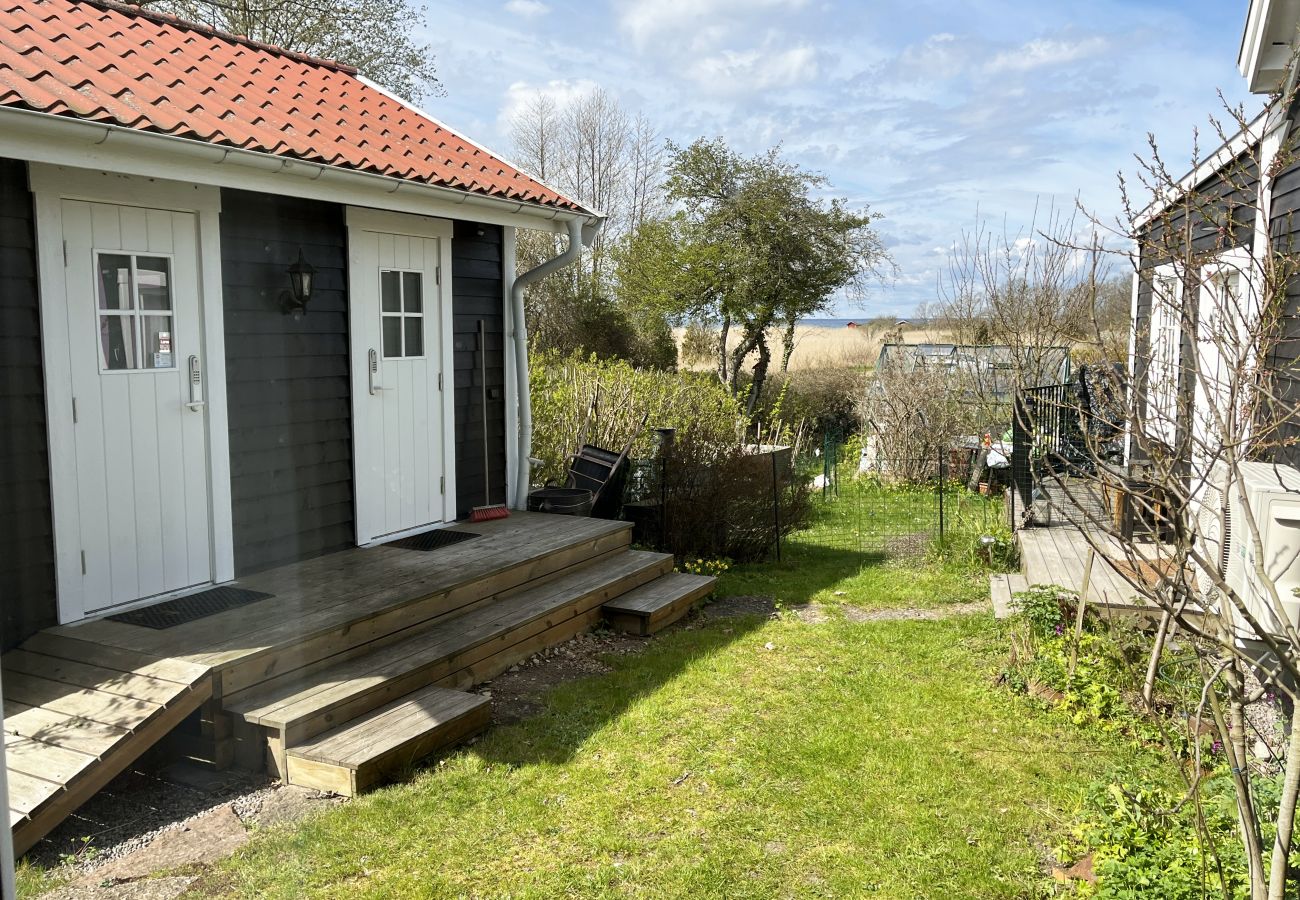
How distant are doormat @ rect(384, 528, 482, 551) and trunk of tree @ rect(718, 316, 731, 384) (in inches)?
545

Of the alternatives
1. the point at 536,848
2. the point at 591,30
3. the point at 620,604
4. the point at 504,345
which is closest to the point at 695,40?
the point at 591,30

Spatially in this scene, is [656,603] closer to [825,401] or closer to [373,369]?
[373,369]

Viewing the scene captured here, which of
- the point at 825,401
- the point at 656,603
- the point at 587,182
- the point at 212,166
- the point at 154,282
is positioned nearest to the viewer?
the point at 212,166

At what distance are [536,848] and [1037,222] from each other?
9.44m

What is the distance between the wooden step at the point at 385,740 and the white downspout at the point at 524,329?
3.14m

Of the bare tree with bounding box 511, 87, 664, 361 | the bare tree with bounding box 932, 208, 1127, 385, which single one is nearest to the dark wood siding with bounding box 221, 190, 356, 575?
the bare tree with bounding box 932, 208, 1127, 385

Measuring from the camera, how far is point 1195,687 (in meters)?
4.70

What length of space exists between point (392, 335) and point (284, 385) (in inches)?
36.6

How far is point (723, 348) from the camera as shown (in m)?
Answer: 20.5

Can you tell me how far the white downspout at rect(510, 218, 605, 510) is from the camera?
23.5 feet

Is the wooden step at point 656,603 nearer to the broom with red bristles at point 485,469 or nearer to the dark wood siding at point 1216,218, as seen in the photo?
the broom with red bristles at point 485,469

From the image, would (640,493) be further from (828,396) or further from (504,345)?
(828,396)

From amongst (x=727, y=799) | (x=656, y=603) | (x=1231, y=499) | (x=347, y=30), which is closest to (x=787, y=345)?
(x=347, y=30)

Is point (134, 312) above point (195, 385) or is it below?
above
